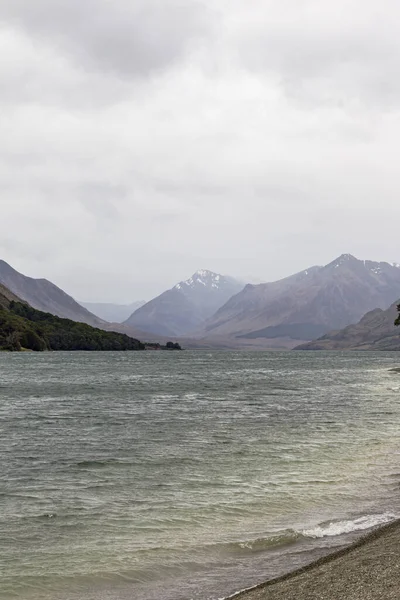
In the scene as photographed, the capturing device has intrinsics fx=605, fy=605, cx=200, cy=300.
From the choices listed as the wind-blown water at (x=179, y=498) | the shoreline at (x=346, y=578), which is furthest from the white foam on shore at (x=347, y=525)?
the shoreline at (x=346, y=578)

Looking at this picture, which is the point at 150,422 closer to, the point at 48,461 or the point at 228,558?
the point at 48,461

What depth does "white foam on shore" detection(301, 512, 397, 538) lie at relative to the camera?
2385 cm

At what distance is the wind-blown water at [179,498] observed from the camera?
2030cm

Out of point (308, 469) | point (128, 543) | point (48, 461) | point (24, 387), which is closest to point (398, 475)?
point (308, 469)

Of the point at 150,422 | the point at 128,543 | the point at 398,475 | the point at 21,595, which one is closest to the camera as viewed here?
the point at 21,595

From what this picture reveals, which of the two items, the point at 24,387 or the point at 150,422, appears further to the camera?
the point at 24,387

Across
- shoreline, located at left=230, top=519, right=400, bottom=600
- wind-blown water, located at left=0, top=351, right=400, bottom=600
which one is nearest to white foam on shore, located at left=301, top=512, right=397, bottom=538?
wind-blown water, located at left=0, top=351, right=400, bottom=600

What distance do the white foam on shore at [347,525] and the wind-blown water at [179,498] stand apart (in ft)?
0.27

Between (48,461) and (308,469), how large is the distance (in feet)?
54.2

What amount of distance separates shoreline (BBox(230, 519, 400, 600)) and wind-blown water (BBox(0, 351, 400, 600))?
181cm

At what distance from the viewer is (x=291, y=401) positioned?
277ft

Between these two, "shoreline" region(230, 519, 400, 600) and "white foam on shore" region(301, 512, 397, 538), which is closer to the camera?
"shoreline" region(230, 519, 400, 600)

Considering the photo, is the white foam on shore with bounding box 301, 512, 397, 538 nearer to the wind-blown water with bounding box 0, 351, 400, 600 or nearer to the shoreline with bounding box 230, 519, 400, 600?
the wind-blown water with bounding box 0, 351, 400, 600

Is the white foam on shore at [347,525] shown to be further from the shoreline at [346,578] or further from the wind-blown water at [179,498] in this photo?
the shoreline at [346,578]
